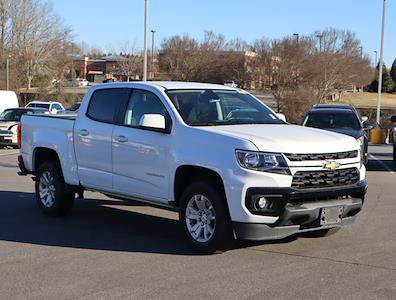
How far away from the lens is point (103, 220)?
8.97 metres

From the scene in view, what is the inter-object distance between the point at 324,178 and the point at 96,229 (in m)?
3.26

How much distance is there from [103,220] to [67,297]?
3.65m

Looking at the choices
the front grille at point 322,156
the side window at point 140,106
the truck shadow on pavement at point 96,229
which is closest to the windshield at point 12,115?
the truck shadow on pavement at point 96,229

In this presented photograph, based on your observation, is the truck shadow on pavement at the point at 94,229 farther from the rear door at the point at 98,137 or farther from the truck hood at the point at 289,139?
the truck hood at the point at 289,139

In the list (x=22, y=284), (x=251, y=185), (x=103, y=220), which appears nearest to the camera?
(x=22, y=284)

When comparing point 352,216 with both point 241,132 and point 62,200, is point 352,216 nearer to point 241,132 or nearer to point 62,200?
point 241,132

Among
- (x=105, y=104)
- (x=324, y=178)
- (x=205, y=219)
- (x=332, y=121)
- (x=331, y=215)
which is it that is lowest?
(x=205, y=219)

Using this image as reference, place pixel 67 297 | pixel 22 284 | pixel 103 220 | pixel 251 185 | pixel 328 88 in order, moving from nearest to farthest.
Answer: pixel 67 297 < pixel 22 284 < pixel 251 185 < pixel 103 220 < pixel 328 88

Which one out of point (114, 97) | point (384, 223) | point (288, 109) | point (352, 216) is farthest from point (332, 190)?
point (288, 109)

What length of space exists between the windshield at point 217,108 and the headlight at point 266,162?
3.48 ft

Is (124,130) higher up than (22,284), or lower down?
higher up

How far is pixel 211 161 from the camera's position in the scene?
6582 mm

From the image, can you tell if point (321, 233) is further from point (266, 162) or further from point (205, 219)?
point (266, 162)

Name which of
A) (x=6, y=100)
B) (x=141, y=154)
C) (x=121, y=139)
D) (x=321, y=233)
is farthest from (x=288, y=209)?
(x=6, y=100)
